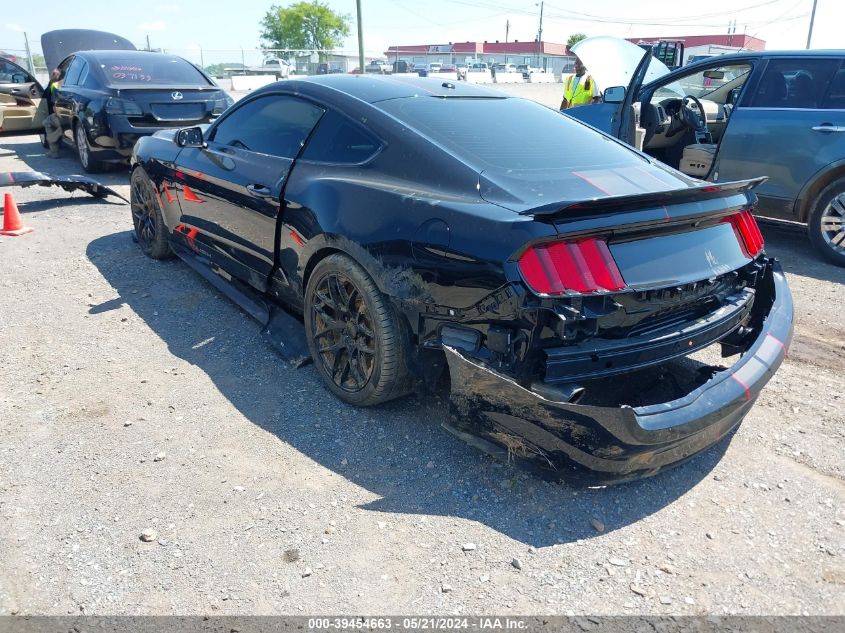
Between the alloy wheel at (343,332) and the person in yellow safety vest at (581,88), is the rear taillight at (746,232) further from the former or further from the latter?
the person in yellow safety vest at (581,88)

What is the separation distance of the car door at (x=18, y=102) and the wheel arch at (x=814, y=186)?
35.4ft

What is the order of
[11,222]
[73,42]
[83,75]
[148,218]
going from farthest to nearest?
[73,42] < [83,75] < [11,222] < [148,218]

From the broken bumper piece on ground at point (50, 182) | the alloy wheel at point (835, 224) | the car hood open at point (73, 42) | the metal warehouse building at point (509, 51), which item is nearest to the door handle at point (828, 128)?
the alloy wheel at point (835, 224)

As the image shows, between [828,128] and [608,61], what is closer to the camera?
[828,128]

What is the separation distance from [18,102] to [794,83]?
11504 millimetres

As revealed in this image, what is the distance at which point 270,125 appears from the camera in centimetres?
395

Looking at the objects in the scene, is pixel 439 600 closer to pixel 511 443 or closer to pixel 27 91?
pixel 511 443

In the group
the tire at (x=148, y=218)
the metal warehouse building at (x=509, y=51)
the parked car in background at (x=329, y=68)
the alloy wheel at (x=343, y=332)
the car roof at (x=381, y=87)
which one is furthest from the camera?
the metal warehouse building at (x=509, y=51)

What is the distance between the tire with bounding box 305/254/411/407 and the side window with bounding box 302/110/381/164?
1.78 ft

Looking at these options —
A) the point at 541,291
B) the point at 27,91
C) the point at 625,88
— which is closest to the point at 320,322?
the point at 541,291

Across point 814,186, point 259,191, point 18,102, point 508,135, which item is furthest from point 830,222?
point 18,102

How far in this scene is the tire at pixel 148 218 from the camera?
5.18 metres

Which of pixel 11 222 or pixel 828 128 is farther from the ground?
pixel 828 128

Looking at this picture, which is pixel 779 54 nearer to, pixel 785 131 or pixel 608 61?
pixel 785 131
